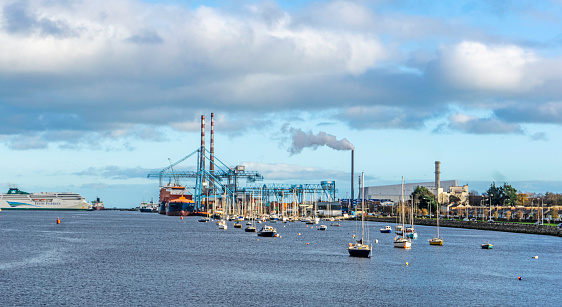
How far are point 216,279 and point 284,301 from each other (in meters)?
12.2

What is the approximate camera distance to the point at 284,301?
148ft

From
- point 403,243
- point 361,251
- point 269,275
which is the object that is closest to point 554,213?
point 403,243

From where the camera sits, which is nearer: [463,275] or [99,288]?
[99,288]

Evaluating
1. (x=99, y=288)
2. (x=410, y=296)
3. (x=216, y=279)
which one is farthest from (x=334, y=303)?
(x=99, y=288)

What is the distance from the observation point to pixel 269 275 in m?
58.8

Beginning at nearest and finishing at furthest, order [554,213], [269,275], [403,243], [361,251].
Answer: [269,275] → [361,251] → [403,243] → [554,213]

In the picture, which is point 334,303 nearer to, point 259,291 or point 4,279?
point 259,291

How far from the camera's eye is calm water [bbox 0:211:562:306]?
46281 mm

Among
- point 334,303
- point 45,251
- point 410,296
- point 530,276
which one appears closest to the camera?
point 334,303

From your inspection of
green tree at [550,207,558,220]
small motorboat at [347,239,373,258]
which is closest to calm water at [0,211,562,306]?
small motorboat at [347,239,373,258]

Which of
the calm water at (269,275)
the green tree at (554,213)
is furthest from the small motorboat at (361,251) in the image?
Result: the green tree at (554,213)

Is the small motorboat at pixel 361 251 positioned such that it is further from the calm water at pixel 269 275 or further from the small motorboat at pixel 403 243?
the small motorboat at pixel 403 243

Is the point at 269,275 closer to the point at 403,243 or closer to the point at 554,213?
the point at 403,243

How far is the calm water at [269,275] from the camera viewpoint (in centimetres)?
4628
